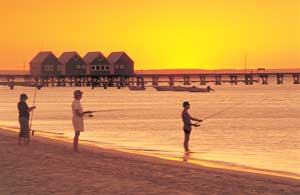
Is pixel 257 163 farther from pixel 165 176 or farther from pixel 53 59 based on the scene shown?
pixel 53 59

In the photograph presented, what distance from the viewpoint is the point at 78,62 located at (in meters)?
141

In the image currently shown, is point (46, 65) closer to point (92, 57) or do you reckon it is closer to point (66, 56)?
point (66, 56)

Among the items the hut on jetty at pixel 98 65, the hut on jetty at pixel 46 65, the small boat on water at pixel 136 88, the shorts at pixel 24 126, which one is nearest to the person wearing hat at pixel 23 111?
the shorts at pixel 24 126

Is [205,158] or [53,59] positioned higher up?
[53,59]

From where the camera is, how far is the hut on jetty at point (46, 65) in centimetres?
14062

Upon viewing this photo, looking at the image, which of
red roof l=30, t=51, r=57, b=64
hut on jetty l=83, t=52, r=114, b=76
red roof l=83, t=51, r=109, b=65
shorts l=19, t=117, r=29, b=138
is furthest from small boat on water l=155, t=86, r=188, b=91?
shorts l=19, t=117, r=29, b=138

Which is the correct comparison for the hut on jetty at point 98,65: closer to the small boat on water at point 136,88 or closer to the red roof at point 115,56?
the red roof at point 115,56

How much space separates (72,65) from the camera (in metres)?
142

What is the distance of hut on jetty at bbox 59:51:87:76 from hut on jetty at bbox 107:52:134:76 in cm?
689

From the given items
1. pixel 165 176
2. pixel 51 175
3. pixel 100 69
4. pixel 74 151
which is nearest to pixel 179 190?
pixel 165 176

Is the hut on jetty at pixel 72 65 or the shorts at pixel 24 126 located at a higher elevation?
the hut on jetty at pixel 72 65

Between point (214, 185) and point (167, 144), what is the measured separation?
12.0 m

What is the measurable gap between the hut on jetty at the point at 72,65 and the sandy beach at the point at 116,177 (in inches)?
4898

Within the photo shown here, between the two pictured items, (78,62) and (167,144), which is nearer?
(167,144)
